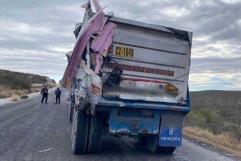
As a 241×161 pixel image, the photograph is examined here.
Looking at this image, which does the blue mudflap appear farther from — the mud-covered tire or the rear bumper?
the mud-covered tire

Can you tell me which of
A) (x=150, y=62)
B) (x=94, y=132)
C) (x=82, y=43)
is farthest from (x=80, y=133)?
(x=150, y=62)

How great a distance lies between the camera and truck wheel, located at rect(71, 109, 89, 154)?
11031 mm

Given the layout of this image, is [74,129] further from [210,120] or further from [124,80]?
Answer: [210,120]

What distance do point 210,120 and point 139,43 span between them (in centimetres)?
2343

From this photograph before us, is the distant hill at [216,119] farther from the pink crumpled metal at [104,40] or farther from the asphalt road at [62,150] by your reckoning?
the pink crumpled metal at [104,40]

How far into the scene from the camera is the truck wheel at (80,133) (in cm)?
1103

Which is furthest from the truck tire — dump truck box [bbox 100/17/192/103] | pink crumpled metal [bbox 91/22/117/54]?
pink crumpled metal [bbox 91/22/117/54]

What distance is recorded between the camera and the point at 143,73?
11.2 meters

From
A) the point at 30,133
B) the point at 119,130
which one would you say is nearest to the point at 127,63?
the point at 119,130

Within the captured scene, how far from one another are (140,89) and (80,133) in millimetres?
1750

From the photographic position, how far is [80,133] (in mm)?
11016

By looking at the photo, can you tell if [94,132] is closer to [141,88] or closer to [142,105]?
[142,105]

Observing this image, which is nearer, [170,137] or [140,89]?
[140,89]

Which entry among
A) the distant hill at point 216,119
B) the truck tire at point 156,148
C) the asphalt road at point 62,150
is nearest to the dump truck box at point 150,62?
the truck tire at point 156,148
